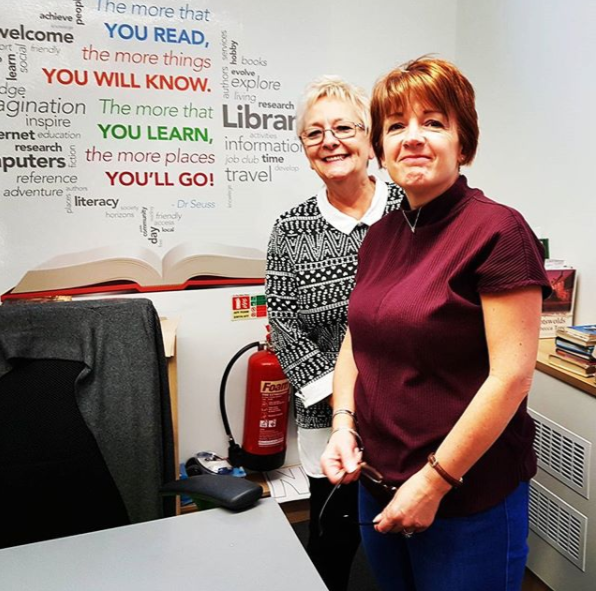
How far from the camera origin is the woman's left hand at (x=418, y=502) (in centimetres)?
95

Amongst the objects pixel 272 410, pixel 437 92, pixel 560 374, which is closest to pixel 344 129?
pixel 437 92

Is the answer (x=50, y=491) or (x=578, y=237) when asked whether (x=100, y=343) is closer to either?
(x=50, y=491)

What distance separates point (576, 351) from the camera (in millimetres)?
1705

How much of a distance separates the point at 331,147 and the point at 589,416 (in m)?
1.07

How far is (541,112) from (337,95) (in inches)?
42.6

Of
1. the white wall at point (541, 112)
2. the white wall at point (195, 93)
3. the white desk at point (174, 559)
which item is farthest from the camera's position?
the white wall at point (195, 93)

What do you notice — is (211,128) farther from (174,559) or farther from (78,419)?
(174,559)

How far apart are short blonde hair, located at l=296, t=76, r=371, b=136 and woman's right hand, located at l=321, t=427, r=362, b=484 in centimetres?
85

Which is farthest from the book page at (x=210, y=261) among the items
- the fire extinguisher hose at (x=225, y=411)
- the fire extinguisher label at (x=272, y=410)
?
the fire extinguisher label at (x=272, y=410)

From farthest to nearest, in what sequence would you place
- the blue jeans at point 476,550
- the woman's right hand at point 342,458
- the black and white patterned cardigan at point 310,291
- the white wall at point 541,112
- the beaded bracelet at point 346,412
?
the white wall at point 541,112, the black and white patterned cardigan at point 310,291, the beaded bracelet at point 346,412, the woman's right hand at point 342,458, the blue jeans at point 476,550

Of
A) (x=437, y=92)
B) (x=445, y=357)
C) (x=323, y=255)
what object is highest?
(x=437, y=92)

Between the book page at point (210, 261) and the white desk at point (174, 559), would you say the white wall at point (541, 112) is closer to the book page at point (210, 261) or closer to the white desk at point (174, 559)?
the book page at point (210, 261)

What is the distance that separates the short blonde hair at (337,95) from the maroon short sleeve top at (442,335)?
0.58 m

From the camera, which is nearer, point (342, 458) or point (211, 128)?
point (342, 458)
